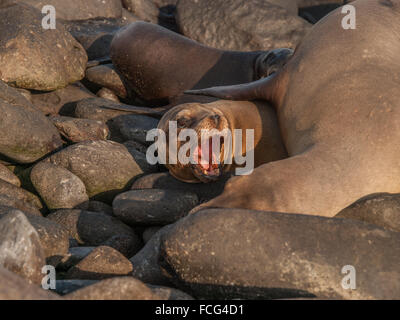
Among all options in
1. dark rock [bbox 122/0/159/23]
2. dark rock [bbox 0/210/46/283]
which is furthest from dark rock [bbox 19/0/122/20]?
dark rock [bbox 0/210/46/283]

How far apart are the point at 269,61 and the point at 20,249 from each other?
13.3 feet

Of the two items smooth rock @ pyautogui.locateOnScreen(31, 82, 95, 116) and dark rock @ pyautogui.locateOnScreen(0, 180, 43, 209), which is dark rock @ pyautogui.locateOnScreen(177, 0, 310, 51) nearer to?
smooth rock @ pyautogui.locateOnScreen(31, 82, 95, 116)

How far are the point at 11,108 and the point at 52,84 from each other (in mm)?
1455

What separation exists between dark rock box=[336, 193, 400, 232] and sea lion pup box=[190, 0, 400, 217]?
0.05 meters

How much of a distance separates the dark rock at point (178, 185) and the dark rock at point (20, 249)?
5.54ft

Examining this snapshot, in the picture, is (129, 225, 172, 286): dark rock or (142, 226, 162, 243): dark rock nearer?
(129, 225, 172, 286): dark rock

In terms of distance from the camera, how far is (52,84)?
570 centimetres

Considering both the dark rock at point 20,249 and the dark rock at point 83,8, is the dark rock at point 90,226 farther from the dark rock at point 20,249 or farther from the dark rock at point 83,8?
the dark rock at point 83,8

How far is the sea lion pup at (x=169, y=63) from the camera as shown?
6.33 m

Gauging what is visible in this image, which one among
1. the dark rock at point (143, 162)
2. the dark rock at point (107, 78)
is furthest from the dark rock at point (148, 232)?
the dark rock at point (107, 78)

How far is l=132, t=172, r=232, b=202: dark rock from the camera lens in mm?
4131

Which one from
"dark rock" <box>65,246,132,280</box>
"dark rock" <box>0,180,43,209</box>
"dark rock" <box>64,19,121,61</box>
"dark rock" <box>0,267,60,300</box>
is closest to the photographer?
"dark rock" <box>0,267,60,300</box>

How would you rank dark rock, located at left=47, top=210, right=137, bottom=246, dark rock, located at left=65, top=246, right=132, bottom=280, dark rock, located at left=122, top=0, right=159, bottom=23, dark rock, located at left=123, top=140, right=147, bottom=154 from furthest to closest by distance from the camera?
dark rock, located at left=122, top=0, right=159, bottom=23
dark rock, located at left=123, top=140, right=147, bottom=154
dark rock, located at left=47, top=210, right=137, bottom=246
dark rock, located at left=65, top=246, right=132, bottom=280
